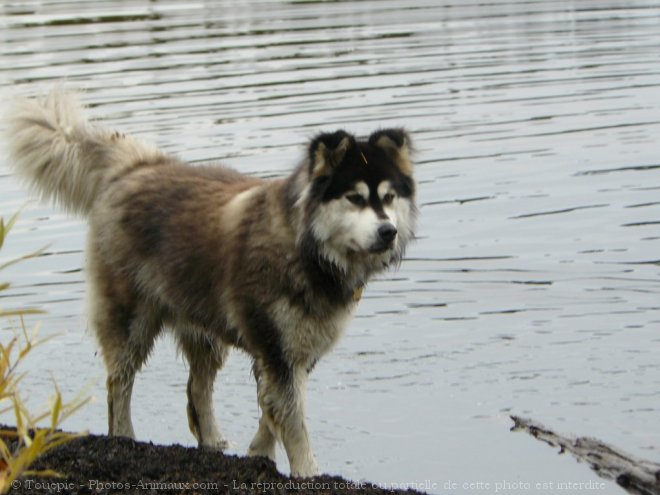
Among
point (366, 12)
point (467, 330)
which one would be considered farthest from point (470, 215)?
point (366, 12)

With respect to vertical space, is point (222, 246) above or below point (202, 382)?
above

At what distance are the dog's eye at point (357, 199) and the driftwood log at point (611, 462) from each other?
181cm

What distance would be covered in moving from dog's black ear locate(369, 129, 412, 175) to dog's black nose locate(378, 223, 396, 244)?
0.57 metres

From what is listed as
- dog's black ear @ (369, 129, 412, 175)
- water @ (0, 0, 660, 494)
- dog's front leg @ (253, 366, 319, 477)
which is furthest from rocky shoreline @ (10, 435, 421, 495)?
dog's black ear @ (369, 129, 412, 175)

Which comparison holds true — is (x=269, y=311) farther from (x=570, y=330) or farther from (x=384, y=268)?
(x=570, y=330)

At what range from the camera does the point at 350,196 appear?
7.68 metres

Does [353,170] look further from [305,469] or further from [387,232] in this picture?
[305,469]

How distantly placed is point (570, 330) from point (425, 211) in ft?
14.8

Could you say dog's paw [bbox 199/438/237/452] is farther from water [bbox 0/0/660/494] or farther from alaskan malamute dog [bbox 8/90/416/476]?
water [bbox 0/0/660/494]

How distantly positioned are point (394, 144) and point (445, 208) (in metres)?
7.28

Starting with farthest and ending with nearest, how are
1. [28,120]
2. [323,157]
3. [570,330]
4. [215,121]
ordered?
[215,121]
[570,330]
[28,120]
[323,157]

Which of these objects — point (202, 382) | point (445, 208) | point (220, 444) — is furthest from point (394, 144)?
point (445, 208)

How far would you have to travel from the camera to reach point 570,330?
10852 mm

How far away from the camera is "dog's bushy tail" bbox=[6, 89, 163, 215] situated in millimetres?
9188
